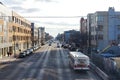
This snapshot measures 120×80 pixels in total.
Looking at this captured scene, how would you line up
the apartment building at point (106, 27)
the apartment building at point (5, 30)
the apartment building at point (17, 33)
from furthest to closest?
the apartment building at point (106, 27) → the apartment building at point (17, 33) → the apartment building at point (5, 30)

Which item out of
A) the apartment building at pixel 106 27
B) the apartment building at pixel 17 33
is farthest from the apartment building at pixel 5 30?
the apartment building at pixel 106 27

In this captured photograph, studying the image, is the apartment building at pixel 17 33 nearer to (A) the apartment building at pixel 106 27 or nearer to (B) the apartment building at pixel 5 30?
(B) the apartment building at pixel 5 30

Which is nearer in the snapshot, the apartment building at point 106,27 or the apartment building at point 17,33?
the apartment building at point 17,33

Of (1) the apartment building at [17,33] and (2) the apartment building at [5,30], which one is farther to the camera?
(1) the apartment building at [17,33]

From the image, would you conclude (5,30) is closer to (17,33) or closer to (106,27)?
(17,33)

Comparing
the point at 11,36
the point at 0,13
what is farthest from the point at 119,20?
the point at 0,13

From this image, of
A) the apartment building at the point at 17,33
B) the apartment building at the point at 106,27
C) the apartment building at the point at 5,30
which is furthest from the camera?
the apartment building at the point at 106,27

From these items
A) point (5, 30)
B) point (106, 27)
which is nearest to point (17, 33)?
point (5, 30)

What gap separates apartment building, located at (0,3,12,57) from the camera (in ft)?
258

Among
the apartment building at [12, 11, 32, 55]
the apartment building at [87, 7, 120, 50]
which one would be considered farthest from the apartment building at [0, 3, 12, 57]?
the apartment building at [87, 7, 120, 50]

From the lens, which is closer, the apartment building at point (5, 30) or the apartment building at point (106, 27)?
the apartment building at point (5, 30)

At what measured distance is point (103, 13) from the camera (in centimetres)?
10506

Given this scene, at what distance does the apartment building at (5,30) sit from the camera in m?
78.5

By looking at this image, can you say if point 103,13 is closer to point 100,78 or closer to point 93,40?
point 93,40
